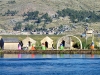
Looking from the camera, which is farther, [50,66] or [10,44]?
[10,44]

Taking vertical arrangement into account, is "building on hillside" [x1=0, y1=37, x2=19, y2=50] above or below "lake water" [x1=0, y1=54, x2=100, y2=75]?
above

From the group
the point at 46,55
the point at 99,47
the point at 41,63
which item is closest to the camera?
the point at 41,63

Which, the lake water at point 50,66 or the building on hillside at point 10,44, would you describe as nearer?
the lake water at point 50,66

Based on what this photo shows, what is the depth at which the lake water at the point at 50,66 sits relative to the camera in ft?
202

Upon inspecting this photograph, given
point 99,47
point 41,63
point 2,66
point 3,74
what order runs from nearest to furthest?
point 3,74, point 2,66, point 41,63, point 99,47

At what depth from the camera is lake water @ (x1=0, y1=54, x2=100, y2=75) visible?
202 feet

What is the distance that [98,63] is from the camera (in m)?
73.4

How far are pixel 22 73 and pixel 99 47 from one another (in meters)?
44.3

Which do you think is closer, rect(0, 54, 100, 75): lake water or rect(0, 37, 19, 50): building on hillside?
rect(0, 54, 100, 75): lake water

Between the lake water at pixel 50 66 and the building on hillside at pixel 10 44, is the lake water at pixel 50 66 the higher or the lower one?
the lower one

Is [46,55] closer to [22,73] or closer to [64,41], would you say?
[64,41]

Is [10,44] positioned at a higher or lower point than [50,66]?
higher

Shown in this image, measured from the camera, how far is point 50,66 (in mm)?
68875

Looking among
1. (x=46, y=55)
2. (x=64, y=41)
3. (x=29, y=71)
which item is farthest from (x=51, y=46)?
(x=29, y=71)
